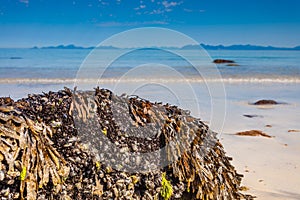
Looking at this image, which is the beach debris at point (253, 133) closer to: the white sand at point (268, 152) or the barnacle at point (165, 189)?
the white sand at point (268, 152)

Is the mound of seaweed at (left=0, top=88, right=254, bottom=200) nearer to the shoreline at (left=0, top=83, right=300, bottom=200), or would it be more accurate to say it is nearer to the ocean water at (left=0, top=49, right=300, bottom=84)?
the shoreline at (left=0, top=83, right=300, bottom=200)

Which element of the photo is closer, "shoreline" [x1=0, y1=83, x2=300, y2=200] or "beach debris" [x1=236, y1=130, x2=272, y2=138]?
"shoreline" [x1=0, y1=83, x2=300, y2=200]

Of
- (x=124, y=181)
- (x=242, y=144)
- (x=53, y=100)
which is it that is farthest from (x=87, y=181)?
(x=242, y=144)

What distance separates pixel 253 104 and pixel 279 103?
1044 mm

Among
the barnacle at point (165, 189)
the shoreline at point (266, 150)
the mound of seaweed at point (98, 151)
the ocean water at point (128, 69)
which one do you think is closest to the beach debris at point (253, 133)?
the shoreline at point (266, 150)

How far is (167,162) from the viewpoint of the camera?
3.09 metres

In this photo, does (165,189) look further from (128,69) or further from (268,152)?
(128,69)

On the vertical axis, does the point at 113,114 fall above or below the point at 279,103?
below

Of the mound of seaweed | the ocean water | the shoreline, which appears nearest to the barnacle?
the mound of seaweed

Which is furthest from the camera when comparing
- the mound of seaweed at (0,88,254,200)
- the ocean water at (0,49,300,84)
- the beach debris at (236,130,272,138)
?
the ocean water at (0,49,300,84)

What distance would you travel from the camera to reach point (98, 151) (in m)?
2.86

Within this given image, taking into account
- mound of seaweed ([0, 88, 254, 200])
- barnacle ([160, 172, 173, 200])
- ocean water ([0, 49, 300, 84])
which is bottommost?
barnacle ([160, 172, 173, 200])

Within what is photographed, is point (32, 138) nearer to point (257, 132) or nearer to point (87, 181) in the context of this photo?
point (87, 181)

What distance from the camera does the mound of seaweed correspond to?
8.61 feet
